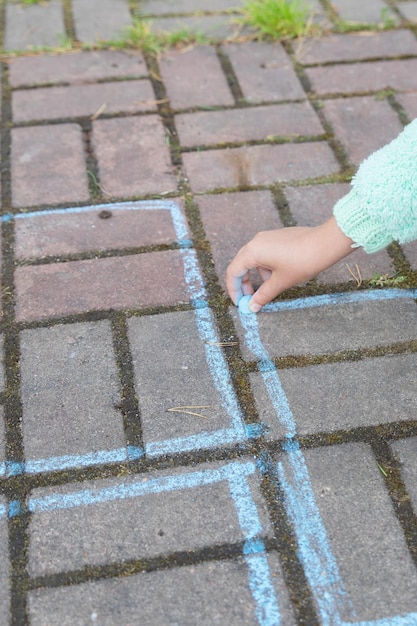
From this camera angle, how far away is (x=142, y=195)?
2.38 meters

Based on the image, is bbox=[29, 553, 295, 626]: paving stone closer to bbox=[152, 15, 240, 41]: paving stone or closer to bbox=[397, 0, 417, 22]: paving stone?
bbox=[152, 15, 240, 41]: paving stone

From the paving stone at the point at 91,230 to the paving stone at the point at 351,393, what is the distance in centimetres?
65

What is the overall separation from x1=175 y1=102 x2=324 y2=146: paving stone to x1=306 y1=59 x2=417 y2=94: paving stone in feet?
0.58

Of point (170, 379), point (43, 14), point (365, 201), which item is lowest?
point (170, 379)

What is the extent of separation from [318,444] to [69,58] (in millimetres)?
2045

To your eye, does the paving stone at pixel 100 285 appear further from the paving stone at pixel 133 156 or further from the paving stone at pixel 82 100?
the paving stone at pixel 82 100

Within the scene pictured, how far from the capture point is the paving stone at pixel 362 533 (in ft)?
4.75

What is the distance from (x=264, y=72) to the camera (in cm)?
292

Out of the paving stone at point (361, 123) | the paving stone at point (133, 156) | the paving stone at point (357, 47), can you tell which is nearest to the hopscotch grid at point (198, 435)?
the paving stone at point (133, 156)

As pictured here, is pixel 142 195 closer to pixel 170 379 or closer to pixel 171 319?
pixel 171 319

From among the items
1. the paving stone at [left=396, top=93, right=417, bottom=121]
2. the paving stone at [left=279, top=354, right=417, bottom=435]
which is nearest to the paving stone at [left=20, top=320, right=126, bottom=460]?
the paving stone at [left=279, top=354, right=417, bottom=435]

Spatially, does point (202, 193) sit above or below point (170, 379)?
above

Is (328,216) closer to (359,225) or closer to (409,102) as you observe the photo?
(359,225)

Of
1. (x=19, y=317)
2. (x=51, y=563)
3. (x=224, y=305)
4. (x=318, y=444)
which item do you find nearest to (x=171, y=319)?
(x=224, y=305)
